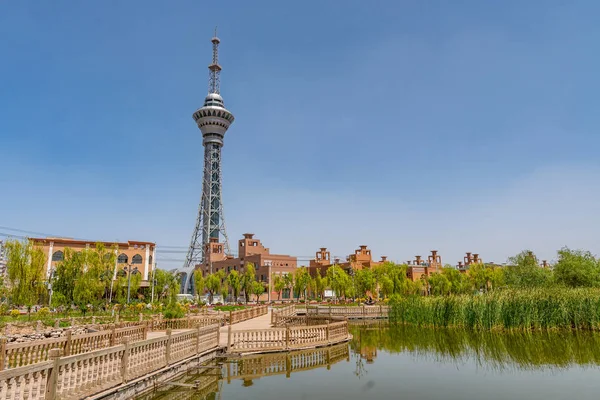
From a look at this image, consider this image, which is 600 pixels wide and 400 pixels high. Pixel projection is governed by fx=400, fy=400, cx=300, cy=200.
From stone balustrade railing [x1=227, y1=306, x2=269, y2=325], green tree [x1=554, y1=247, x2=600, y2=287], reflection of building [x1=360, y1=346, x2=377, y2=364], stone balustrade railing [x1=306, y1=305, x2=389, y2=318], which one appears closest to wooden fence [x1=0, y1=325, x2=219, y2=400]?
reflection of building [x1=360, y1=346, x2=377, y2=364]

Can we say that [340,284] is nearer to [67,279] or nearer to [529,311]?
[67,279]

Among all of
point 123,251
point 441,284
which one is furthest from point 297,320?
point 123,251

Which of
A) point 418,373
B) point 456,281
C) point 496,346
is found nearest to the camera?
point 418,373

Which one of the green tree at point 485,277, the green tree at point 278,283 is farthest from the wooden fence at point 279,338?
the green tree at point 485,277

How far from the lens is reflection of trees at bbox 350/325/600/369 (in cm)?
1597

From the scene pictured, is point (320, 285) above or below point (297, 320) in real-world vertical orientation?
above

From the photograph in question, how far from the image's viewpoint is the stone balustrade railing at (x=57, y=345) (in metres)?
10.8

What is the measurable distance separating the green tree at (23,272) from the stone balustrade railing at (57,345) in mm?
19484

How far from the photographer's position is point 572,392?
11.3 metres

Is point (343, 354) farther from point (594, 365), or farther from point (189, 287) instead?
point (189, 287)

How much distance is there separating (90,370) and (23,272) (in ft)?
95.2

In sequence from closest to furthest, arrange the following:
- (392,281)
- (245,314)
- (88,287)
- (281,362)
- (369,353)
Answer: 1. (281,362)
2. (369,353)
3. (88,287)
4. (245,314)
5. (392,281)

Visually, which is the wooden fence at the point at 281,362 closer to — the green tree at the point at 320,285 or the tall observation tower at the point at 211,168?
the green tree at the point at 320,285

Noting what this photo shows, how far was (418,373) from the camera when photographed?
563 inches
